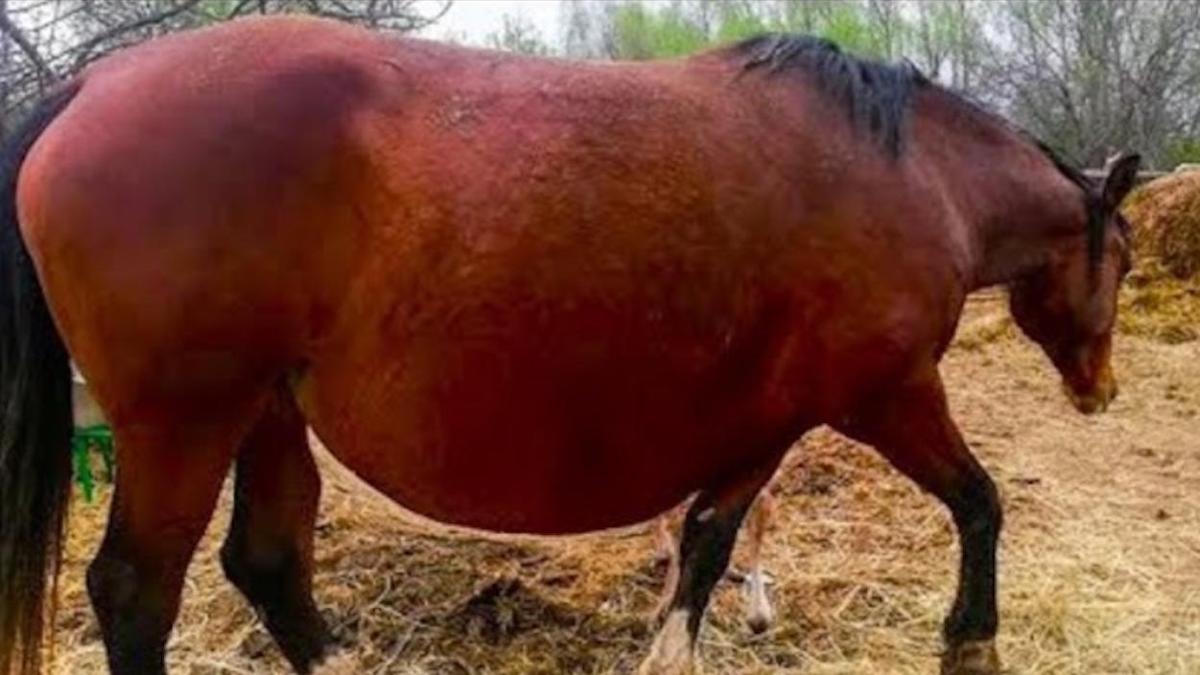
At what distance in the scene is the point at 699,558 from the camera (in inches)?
112

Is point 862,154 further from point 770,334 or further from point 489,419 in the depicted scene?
point 489,419

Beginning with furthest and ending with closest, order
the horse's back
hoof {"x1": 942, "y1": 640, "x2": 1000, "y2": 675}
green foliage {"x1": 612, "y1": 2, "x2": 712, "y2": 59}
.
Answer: green foliage {"x1": 612, "y1": 2, "x2": 712, "y2": 59} → hoof {"x1": 942, "y1": 640, "x2": 1000, "y2": 675} → the horse's back

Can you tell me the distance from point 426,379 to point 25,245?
77 centimetres

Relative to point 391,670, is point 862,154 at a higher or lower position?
higher

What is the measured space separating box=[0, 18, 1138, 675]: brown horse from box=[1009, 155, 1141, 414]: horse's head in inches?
21.6

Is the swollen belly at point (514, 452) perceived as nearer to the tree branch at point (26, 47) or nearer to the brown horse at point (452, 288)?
the brown horse at point (452, 288)

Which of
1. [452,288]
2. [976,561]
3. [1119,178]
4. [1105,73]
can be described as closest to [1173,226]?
[1119,178]

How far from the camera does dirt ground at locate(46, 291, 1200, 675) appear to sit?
3.37 meters

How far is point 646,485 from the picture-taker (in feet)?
8.66

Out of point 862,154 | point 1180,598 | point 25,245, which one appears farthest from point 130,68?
point 1180,598

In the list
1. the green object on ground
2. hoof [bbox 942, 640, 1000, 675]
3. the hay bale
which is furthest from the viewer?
the hay bale

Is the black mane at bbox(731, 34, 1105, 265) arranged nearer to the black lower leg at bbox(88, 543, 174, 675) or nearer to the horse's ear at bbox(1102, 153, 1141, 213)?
the horse's ear at bbox(1102, 153, 1141, 213)

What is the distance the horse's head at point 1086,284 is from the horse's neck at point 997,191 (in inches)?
2.4

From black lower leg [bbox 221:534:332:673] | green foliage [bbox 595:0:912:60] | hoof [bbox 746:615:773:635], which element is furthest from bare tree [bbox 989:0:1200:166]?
black lower leg [bbox 221:534:332:673]
